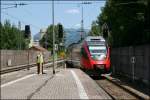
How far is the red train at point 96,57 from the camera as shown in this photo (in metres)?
38.2

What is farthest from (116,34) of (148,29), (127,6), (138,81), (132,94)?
(132,94)

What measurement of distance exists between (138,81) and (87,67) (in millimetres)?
10440

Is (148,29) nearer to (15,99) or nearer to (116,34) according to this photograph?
(116,34)

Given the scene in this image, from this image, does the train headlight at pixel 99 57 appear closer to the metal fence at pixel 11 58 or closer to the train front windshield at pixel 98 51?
the train front windshield at pixel 98 51

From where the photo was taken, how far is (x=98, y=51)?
3869 cm

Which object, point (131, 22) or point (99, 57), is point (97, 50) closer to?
point (99, 57)

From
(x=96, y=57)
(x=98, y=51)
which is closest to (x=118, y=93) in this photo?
(x=96, y=57)

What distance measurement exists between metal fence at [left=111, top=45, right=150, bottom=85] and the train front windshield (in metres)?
1.51

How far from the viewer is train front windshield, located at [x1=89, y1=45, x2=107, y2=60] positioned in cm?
3847

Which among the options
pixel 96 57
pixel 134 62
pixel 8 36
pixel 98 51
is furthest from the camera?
pixel 8 36

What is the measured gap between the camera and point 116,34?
7562cm

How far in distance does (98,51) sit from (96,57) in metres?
0.59

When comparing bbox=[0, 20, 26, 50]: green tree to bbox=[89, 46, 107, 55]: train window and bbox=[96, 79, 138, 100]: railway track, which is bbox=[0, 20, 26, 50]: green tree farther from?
bbox=[96, 79, 138, 100]: railway track

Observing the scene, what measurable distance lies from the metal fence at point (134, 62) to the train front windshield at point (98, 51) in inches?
59.5
